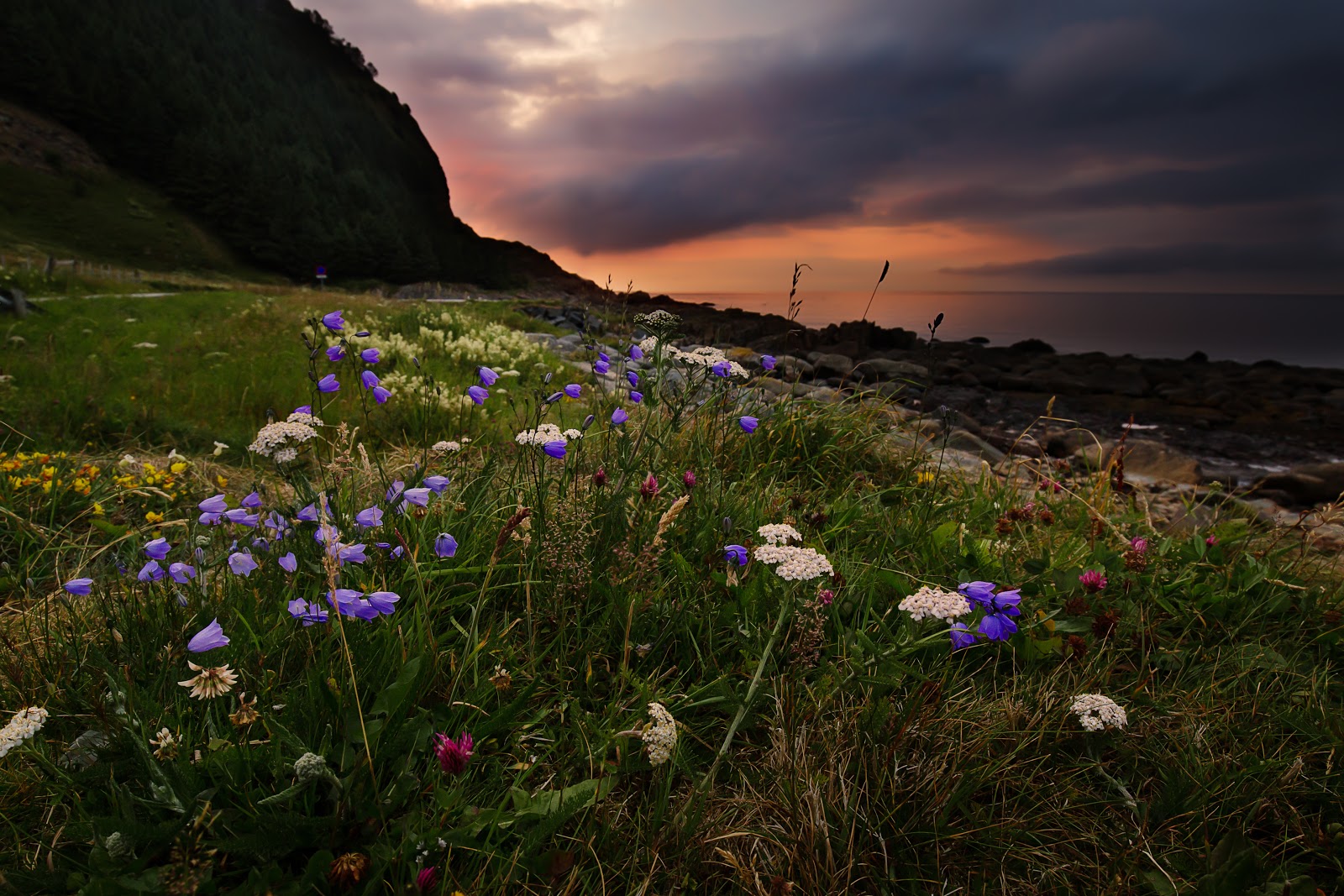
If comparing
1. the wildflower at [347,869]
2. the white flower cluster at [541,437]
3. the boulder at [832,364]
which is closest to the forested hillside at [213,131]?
the boulder at [832,364]

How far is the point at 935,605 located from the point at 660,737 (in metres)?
0.79

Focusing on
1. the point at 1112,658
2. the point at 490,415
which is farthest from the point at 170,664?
the point at 490,415

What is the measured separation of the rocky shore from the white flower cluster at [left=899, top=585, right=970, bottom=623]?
2713mm

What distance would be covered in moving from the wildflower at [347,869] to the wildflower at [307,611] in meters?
0.66

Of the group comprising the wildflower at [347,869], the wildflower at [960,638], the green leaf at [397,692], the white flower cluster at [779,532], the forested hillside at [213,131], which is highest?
the forested hillside at [213,131]

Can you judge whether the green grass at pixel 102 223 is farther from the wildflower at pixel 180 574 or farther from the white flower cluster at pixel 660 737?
the white flower cluster at pixel 660 737

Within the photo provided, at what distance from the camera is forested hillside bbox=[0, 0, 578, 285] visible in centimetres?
7000

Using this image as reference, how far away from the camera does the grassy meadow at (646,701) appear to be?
1555 mm

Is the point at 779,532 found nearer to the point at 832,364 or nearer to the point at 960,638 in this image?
the point at 960,638

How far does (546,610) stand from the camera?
2.38m

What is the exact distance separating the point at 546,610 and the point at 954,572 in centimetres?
176

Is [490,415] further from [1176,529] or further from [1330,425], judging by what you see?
[1330,425]

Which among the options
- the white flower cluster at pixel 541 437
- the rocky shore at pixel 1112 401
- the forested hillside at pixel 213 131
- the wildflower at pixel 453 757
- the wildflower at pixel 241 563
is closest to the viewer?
the wildflower at pixel 453 757

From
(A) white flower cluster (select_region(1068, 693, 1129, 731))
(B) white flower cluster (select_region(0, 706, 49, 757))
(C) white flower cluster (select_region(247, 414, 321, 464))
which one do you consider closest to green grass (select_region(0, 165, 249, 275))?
(C) white flower cluster (select_region(247, 414, 321, 464))
